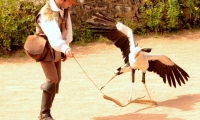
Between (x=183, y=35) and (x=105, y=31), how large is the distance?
4439mm

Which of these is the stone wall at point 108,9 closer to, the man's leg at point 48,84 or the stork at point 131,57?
the stork at point 131,57

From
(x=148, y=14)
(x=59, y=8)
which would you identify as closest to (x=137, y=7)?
(x=148, y=14)

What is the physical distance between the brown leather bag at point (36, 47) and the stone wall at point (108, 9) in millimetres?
5129

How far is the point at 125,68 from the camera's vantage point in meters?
Result: 5.68

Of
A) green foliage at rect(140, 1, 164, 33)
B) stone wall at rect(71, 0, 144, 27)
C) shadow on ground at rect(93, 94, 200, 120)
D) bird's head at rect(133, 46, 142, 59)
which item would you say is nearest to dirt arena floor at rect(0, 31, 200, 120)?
shadow on ground at rect(93, 94, 200, 120)

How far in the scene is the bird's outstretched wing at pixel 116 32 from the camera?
570 centimetres

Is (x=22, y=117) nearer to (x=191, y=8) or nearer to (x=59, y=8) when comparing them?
(x=59, y=8)

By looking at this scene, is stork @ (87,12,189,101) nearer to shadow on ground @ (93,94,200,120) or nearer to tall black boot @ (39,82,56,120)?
shadow on ground @ (93,94,200,120)

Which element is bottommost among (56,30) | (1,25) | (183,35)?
(183,35)

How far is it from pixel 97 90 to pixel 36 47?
187 centimetres

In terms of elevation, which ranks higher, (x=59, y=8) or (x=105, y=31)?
(x=59, y=8)

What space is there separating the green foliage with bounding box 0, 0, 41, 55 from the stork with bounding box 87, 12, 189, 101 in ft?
10.8

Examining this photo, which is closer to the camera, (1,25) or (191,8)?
(1,25)

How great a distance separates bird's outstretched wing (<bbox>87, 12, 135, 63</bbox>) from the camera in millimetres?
5695
